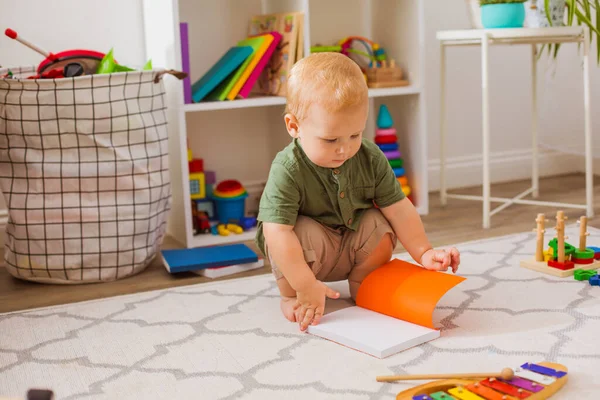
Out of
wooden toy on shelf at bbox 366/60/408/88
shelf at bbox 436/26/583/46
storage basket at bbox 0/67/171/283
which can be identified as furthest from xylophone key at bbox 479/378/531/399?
wooden toy on shelf at bbox 366/60/408/88

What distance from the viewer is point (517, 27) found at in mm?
2119

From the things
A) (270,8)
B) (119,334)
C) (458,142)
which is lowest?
(119,334)

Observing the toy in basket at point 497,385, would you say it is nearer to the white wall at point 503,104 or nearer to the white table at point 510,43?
the white table at point 510,43

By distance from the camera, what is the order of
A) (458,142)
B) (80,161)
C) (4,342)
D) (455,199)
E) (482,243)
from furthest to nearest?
(458,142)
(455,199)
(482,243)
(80,161)
(4,342)

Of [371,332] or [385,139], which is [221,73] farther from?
[371,332]

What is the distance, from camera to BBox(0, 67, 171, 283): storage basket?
1.72 meters

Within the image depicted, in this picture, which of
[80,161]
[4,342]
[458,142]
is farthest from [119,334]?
[458,142]

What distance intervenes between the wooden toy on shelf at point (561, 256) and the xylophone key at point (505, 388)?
64cm

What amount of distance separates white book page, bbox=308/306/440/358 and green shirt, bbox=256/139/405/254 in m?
0.19

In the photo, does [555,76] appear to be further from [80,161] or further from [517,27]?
[80,161]

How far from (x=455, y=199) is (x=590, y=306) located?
1147 mm

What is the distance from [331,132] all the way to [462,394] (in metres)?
0.51

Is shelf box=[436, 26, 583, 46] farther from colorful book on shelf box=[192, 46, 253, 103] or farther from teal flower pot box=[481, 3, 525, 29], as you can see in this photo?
colorful book on shelf box=[192, 46, 253, 103]

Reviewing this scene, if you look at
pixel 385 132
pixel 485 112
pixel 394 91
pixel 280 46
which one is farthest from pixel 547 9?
pixel 280 46
